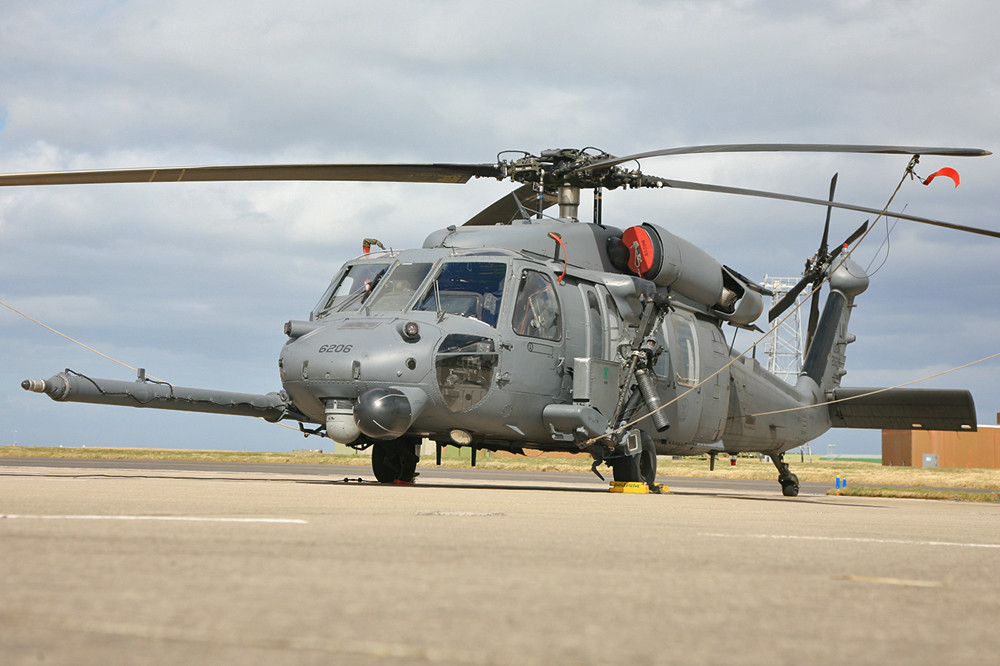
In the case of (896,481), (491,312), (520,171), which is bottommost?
(896,481)

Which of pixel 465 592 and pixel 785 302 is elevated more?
pixel 785 302

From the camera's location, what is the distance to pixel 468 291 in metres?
12.2

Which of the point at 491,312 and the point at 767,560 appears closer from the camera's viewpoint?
the point at 767,560

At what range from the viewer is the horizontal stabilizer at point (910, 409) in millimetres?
16984

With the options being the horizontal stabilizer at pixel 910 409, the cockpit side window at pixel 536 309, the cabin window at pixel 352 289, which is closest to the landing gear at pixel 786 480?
the horizontal stabilizer at pixel 910 409

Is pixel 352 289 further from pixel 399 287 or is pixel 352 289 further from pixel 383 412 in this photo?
pixel 383 412

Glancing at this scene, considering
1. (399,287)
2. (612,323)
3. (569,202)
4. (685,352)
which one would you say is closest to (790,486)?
(685,352)

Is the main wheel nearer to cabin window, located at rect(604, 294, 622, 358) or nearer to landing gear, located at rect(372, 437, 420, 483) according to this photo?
cabin window, located at rect(604, 294, 622, 358)

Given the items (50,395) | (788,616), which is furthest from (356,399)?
(788,616)

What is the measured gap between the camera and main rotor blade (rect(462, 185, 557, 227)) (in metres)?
14.8

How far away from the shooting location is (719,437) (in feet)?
52.0

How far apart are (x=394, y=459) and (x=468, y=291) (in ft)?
8.49

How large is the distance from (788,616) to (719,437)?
1328cm

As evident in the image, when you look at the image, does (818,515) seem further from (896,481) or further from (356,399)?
(896,481)
